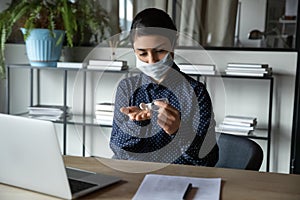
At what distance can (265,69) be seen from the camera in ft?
8.75

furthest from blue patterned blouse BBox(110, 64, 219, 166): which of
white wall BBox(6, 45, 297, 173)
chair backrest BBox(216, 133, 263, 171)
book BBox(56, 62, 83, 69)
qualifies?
book BBox(56, 62, 83, 69)

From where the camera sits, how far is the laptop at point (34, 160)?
1.00m

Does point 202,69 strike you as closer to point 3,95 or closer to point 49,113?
point 49,113

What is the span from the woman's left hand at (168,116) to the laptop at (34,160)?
0.85 feet

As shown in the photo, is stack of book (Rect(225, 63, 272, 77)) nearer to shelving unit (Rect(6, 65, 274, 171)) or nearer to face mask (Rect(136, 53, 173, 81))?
shelving unit (Rect(6, 65, 274, 171))

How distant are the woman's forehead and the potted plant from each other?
160 cm

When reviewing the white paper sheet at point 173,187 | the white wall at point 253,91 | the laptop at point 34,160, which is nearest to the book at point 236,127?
the white wall at point 253,91

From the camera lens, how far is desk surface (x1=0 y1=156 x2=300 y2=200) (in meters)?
1.09

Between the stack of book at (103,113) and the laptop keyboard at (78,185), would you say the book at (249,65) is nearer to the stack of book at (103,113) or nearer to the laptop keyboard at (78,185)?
the stack of book at (103,113)

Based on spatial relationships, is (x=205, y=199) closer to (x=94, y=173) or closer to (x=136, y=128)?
(x=94, y=173)

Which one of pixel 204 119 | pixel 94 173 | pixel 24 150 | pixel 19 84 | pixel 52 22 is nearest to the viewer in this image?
pixel 24 150

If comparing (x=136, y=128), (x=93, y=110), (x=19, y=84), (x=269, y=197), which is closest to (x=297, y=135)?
(x=93, y=110)

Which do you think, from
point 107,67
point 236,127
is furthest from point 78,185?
point 107,67

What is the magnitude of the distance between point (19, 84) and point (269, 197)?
272cm
